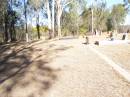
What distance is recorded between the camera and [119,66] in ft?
42.5

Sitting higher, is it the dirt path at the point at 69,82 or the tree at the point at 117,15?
the tree at the point at 117,15

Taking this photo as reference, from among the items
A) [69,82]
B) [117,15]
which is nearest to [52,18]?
[69,82]

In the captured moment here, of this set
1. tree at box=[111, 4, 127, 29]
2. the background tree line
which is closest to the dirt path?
the background tree line

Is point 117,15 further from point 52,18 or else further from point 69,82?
point 69,82

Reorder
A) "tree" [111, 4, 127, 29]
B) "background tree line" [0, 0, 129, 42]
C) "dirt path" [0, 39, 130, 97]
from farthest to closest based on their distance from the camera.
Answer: "tree" [111, 4, 127, 29] < "background tree line" [0, 0, 129, 42] < "dirt path" [0, 39, 130, 97]

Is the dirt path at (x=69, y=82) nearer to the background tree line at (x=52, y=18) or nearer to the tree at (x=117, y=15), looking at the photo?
the background tree line at (x=52, y=18)

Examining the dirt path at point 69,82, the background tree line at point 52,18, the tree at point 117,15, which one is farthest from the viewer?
the tree at point 117,15

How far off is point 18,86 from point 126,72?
3922mm

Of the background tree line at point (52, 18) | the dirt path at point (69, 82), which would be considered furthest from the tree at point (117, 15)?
the dirt path at point (69, 82)

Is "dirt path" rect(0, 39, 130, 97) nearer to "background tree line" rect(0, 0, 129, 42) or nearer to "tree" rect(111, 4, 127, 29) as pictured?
"background tree line" rect(0, 0, 129, 42)

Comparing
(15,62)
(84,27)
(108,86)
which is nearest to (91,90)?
(108,86)

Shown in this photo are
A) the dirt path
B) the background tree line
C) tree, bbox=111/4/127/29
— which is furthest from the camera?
tree, bbox=111/4/127/29

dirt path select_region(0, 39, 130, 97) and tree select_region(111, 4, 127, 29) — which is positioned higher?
tree select_region(111, 4, 127, 29)

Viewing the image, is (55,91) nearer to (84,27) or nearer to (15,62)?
(15,62)
